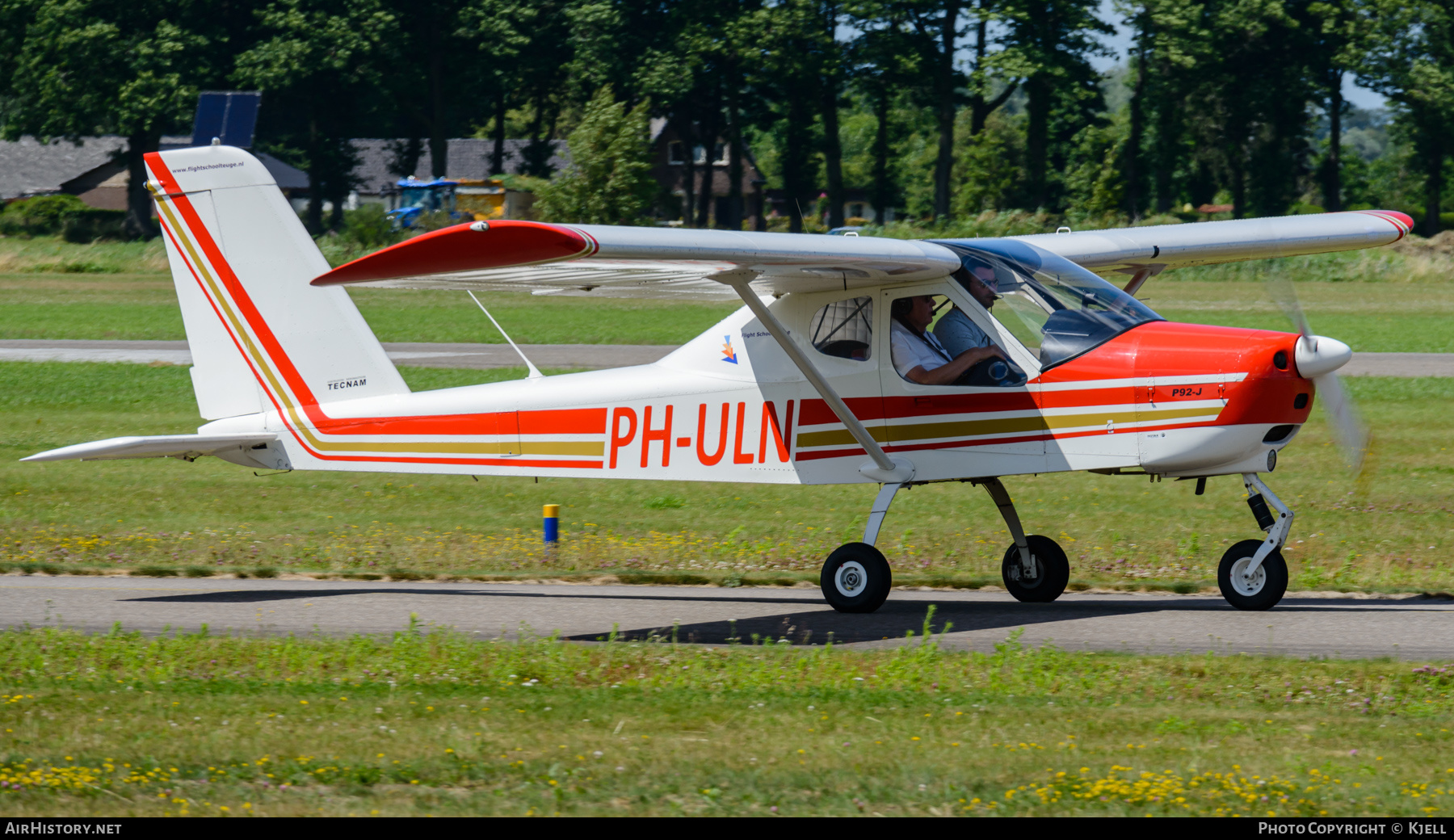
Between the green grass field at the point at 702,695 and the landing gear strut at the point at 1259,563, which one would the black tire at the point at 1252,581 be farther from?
the green grass field at the point at 702,695

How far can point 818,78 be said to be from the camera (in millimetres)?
76312

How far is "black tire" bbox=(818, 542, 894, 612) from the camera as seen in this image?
1035cm

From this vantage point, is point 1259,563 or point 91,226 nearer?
point 1259,563

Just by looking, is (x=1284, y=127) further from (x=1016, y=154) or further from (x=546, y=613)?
(x=546, y=613)

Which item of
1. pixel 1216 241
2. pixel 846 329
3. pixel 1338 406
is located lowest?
pixel 1338 406

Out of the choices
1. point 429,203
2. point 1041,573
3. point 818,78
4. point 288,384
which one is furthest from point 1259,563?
point 818,78

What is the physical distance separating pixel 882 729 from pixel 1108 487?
10.9 meters

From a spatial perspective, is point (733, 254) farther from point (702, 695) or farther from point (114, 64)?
point (114, 64)

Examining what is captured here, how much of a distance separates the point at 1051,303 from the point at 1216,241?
124 inches

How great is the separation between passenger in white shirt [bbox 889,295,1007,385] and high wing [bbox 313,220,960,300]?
213 mm

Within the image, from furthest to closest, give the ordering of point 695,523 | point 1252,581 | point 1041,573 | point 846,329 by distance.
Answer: point 695,523, point 1041,573, point 846,329, point 1252,581

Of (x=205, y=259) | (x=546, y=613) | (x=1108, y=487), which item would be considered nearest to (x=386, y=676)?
(x=546, y=613)

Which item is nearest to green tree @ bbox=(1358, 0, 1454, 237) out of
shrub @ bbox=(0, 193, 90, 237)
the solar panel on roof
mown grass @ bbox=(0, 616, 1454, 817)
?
the solar panel on roof

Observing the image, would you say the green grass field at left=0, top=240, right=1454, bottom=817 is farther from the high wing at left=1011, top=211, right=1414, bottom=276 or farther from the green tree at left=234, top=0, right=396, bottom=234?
the green tree at left=234, top=0, right=396, bottom=234
